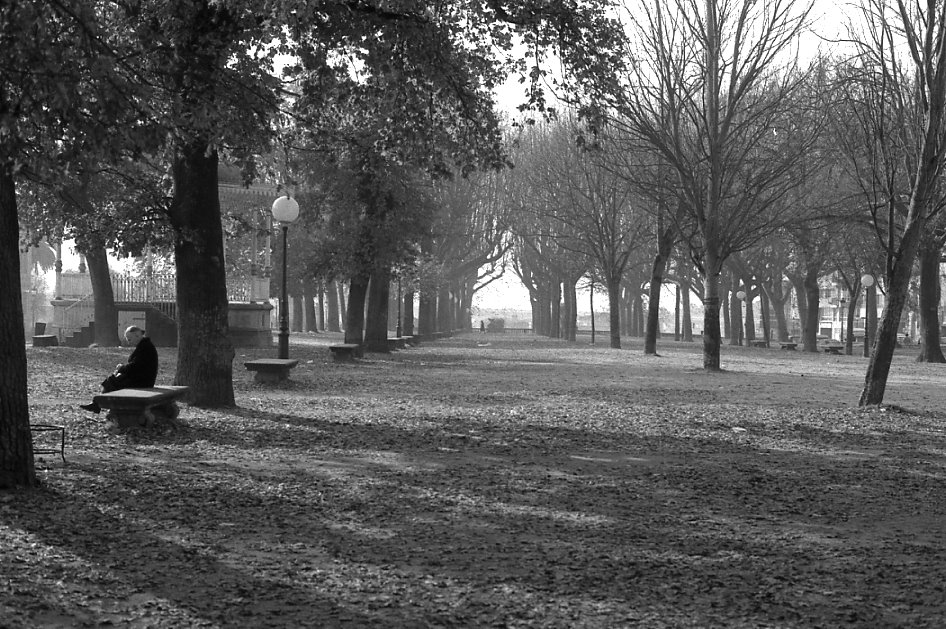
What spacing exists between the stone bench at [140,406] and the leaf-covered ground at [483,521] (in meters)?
0.27

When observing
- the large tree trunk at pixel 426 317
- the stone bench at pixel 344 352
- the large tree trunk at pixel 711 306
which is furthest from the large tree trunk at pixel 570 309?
the large tree trunk at pixel 711 306

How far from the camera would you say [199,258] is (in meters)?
13.2

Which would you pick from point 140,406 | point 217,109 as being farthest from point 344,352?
point 217,109

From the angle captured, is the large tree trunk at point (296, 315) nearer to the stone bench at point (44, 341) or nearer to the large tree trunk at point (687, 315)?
the large tree trunk at point (687, 315)

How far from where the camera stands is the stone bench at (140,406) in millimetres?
11133

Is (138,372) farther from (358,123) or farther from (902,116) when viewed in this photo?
(902,116)

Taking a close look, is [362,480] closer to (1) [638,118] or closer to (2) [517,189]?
(1) [638,118]

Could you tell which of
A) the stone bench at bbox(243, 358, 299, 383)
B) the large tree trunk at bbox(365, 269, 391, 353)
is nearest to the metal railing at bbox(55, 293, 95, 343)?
the large tree trunk at bbox(365, 269, 391, 353)

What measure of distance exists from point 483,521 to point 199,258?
281 inches

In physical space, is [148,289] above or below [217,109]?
below

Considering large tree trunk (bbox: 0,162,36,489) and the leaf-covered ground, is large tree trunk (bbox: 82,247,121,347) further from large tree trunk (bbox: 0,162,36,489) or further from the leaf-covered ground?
large tree trunk (bbox: 0,162,36,489)

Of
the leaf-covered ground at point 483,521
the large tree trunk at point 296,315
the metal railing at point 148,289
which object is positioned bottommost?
the leaf-covered ground at point 483,521

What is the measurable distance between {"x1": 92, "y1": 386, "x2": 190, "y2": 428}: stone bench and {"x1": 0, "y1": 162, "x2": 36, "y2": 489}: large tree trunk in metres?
3.51

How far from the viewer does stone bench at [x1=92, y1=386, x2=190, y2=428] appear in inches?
438
